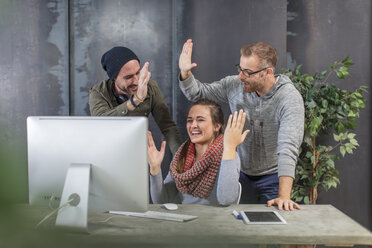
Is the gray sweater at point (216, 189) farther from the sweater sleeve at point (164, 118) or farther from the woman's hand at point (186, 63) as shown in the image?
the woman's hand at point (186, 63)

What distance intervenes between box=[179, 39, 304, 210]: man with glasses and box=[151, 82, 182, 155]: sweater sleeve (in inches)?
9.1

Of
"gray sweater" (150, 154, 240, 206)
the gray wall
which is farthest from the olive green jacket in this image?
the gray wall

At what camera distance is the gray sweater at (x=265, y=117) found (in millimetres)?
2090

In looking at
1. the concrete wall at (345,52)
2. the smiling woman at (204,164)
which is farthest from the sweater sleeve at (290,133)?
the concrete wall at (345,52)

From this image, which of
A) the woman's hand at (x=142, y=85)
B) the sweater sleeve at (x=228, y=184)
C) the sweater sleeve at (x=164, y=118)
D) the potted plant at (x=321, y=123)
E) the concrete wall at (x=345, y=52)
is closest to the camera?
the sweater sleeve at (x=228, y=184)

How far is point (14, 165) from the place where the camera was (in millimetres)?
146

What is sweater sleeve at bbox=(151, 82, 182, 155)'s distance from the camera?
2666 mm

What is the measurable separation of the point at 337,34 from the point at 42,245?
12.2ft

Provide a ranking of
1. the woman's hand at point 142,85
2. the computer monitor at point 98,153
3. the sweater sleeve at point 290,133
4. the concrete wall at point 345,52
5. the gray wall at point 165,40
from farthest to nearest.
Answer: the concrete wall at point 345,52 → the gray wall at point 165,40 → the woman's hand at point 142,85 → the sweater sleeve at point 290,133 → the computer monitor at point 98,153

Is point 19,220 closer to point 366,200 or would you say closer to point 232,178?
point 232,178

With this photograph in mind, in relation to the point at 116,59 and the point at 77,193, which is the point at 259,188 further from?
the point at 77,193

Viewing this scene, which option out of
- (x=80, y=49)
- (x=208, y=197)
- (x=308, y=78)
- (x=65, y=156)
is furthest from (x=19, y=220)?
(x=80, y=49)

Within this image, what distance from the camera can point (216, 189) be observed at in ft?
6.98

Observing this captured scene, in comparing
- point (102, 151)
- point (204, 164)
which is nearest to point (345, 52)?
point (204, 164)
